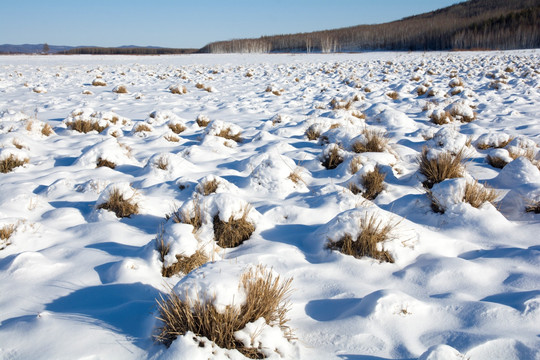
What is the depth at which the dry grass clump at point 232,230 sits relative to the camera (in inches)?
105

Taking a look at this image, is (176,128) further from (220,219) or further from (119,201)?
(220,219)

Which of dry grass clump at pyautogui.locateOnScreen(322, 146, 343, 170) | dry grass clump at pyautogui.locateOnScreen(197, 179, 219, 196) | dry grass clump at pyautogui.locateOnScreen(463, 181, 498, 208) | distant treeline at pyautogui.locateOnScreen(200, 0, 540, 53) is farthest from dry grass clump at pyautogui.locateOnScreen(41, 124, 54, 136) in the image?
distant treeline at pyautogui.locateOnScreen(200, 0, 540, 53)

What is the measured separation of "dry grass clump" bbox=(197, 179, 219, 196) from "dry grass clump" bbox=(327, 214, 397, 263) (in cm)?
128

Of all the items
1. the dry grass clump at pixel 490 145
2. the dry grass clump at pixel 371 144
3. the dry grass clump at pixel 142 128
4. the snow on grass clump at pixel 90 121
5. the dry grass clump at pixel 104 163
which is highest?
the snow on grass clump at pixel 90 121

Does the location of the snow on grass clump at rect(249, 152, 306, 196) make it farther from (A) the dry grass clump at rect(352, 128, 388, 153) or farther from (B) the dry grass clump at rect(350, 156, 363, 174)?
(A) the dry grass clump at rect(352, 128, 388, 153)

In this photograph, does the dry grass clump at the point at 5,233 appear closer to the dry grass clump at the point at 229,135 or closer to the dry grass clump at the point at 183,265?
the dry grass clump at the point at 183,265

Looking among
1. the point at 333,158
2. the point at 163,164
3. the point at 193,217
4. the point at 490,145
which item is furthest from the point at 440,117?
the point at 193,217

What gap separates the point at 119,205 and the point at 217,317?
1.77 m

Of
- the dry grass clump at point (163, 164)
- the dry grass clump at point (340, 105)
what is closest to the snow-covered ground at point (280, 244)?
the dry grass clump at point (163, 164)

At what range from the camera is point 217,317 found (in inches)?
62.7

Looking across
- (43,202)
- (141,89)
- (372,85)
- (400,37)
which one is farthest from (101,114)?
(400,37)

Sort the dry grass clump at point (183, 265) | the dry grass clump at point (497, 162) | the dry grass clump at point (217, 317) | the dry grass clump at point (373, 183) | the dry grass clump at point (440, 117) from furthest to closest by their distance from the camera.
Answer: the dry grass clump at point (440, 117), the dry grass clump at point (497, 162), the dry grass clump at point (373, 183), the dry grass clump at point (183, 265), the dry grass clump at point (217, 317)

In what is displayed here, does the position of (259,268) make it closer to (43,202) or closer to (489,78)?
(43,202)

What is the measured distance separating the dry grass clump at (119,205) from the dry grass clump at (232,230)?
2.54 feet
